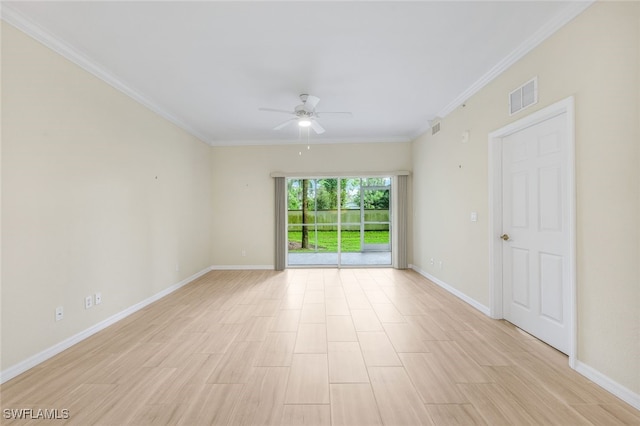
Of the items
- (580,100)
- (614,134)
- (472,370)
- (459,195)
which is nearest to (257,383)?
(472,370)

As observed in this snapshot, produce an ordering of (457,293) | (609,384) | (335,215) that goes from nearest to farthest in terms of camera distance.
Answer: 1. (609,384)
2. (457,293)
3. (335,215)

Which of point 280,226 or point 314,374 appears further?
point 280,226

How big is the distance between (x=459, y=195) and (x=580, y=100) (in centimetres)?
200

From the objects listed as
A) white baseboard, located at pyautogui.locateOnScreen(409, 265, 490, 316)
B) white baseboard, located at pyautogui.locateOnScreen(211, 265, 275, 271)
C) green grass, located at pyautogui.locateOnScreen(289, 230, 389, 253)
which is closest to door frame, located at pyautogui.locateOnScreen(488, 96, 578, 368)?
white baseboard, located at pyautogui.locateOnScreen(409, 265, 490, 316)

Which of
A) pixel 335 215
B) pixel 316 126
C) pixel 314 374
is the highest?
pixel 316 126

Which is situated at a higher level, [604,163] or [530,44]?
[530,44]

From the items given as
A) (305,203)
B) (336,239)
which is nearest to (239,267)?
(305,203)

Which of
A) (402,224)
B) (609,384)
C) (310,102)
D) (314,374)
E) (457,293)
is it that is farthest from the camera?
(402,224)

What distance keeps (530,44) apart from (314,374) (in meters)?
3.46

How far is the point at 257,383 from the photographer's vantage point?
2014mm

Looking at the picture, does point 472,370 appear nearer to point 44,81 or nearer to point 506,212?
point 506,212

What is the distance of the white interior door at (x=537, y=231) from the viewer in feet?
7.84

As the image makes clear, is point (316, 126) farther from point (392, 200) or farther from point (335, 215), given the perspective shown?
point (392, 200)

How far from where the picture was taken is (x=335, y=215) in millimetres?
6246
